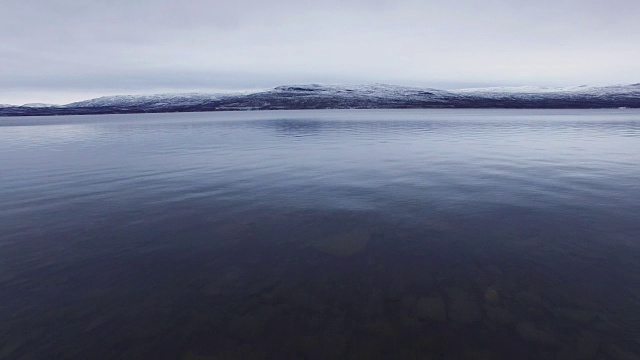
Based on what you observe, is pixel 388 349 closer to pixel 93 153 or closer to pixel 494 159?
pixel 494 159

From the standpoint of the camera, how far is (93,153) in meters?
33.9

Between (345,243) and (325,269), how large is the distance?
183cm

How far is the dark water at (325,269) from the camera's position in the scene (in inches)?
260

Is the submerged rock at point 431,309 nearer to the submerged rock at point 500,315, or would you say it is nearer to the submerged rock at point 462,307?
the submerged rock at point 462,307

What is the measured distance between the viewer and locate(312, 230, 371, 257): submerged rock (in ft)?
34.2

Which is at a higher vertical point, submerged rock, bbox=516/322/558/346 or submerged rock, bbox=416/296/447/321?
submerged rock, bbox=416/296/447/321

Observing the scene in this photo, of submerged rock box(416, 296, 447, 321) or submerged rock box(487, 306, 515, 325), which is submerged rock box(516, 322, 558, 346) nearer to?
submerged rock box(487, 306, 515, 325)

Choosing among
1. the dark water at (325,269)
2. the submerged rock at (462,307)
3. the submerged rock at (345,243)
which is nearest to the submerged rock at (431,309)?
the dark water at (325,269)

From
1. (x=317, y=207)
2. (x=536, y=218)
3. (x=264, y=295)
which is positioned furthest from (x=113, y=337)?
(x=536, y=218)

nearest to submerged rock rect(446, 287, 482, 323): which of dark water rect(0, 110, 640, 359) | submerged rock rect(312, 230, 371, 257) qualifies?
dark water rect(0, 110, 640, 359)

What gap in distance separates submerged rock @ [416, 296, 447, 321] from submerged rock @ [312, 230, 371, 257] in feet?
9.57

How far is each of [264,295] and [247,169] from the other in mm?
16597

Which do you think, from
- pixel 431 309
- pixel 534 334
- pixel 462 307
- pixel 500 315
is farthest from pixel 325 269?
pixel 534 334

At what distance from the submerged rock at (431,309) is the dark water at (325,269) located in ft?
0.14
